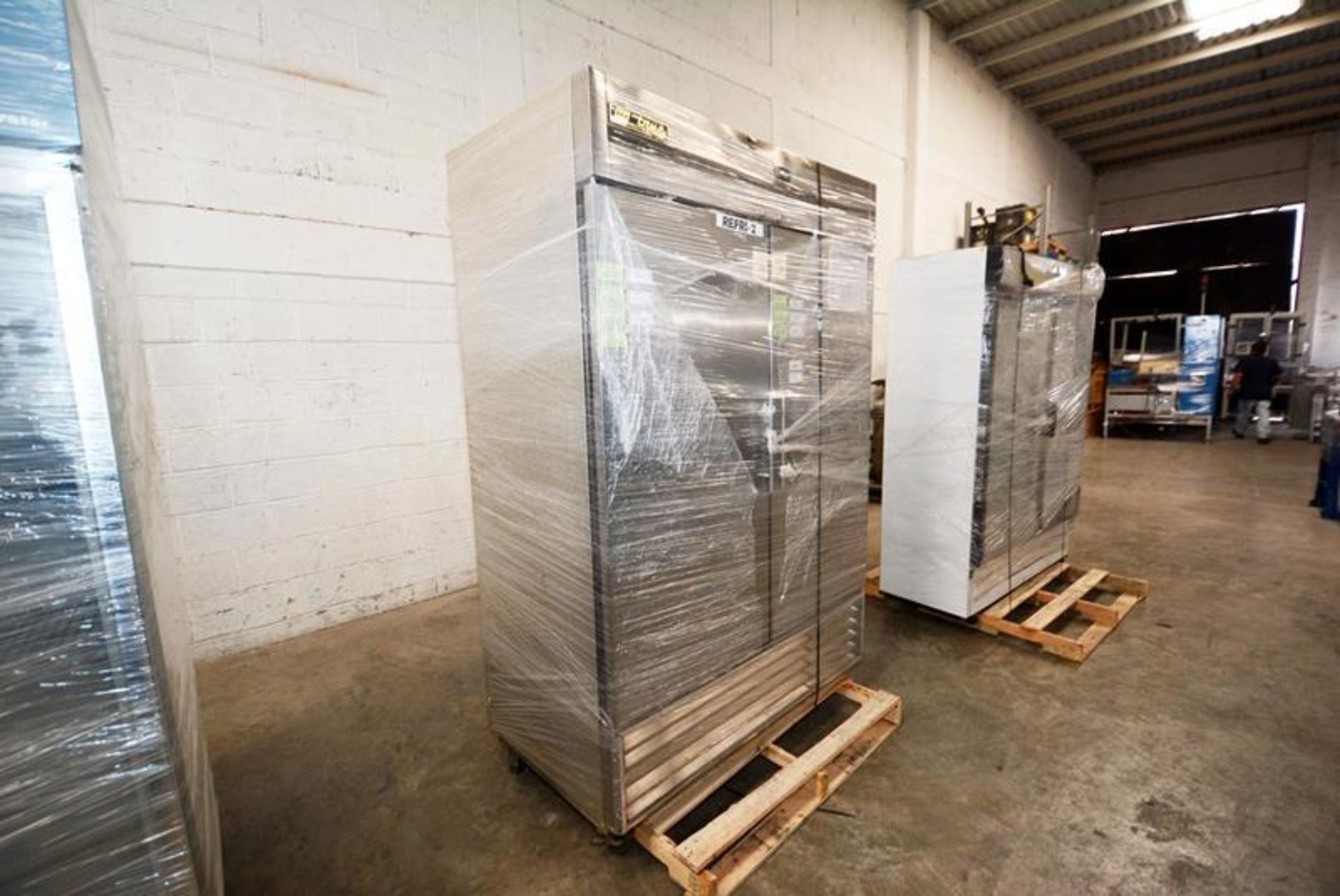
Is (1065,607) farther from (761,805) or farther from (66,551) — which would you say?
(66,551)

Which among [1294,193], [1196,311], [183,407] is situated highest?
[1294,193]

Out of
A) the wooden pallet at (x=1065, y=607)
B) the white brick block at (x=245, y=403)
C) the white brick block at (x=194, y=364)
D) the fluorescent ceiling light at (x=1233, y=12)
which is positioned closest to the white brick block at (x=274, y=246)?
the white brick block at (x=194, y=364)

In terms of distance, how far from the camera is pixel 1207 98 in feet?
24.9

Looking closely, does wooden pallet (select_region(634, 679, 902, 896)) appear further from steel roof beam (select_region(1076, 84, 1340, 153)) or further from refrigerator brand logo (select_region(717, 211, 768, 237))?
steel roof beam (select_region(1076, 84, 1340, 153))

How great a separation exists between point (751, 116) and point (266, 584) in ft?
14.0

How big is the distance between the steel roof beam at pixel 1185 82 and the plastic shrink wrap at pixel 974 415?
21.8 feet

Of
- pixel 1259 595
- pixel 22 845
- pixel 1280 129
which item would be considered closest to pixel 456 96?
pixel 22 845

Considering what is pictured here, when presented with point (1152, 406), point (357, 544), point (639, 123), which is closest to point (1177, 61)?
point (1152, 406)

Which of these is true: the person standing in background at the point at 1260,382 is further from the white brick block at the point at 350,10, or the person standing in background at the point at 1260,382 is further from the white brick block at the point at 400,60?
the white brick block at the point at 350,10

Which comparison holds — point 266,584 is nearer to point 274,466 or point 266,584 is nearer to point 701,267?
point 274,466

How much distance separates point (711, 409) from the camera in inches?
58.8

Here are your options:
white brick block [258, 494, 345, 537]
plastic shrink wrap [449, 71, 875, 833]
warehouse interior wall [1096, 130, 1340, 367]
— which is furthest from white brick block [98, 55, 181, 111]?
warehouse interior wall [1096, 130, 1340, 367]

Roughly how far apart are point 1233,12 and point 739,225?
7.10 meters

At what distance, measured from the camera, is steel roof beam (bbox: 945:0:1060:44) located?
18.0ft
